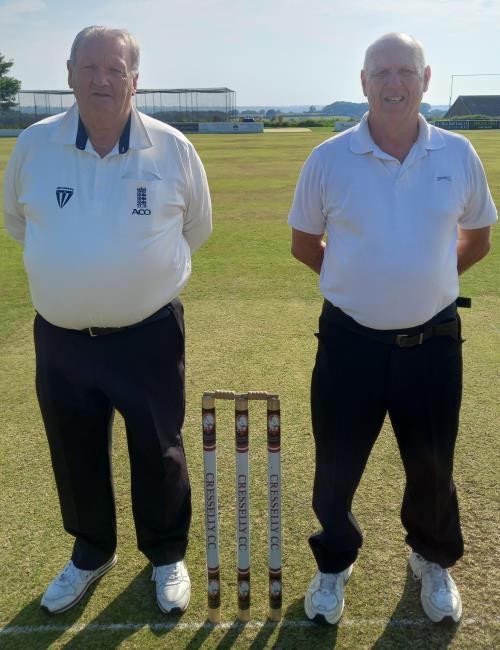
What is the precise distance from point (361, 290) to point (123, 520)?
1.99 m

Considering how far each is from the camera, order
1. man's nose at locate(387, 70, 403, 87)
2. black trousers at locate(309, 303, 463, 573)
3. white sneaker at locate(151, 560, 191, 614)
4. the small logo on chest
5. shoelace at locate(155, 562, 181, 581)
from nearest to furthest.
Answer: man's nose at locate(387, 70, 403, 87)
the small logo on chest
black trousers at locate(309, 303, 463, 573)
white sneaker at locate(151, 560, 191, 614)
shoelace at locate(155, 562, 181, 581)

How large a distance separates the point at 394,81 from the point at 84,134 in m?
1.22

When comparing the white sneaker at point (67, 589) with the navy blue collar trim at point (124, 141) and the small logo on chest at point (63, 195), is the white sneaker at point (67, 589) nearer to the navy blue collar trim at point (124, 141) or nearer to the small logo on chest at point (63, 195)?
the small logo on chest at point (63, 195)

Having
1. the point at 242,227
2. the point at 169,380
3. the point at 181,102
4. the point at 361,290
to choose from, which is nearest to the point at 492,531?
the point at 361,290

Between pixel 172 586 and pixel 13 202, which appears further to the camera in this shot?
pixel 172 586

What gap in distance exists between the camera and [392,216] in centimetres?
238

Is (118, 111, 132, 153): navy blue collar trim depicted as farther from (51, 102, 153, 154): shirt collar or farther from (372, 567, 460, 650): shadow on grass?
(372, 567, 460, 650): shadow on grass

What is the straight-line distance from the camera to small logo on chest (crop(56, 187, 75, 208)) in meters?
2.47

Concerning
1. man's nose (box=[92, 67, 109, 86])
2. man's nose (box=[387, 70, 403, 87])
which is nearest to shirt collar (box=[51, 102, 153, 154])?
man's nose (box=[92, 67, 109, 86])

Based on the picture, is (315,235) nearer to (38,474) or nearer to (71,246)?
(71,246)

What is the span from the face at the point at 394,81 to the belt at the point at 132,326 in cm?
120

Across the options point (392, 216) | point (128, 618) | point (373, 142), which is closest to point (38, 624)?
point (128, 618)

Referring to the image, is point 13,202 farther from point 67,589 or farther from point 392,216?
point 67,589

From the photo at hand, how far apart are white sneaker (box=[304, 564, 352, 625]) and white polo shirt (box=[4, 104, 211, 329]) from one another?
1.44 meters
